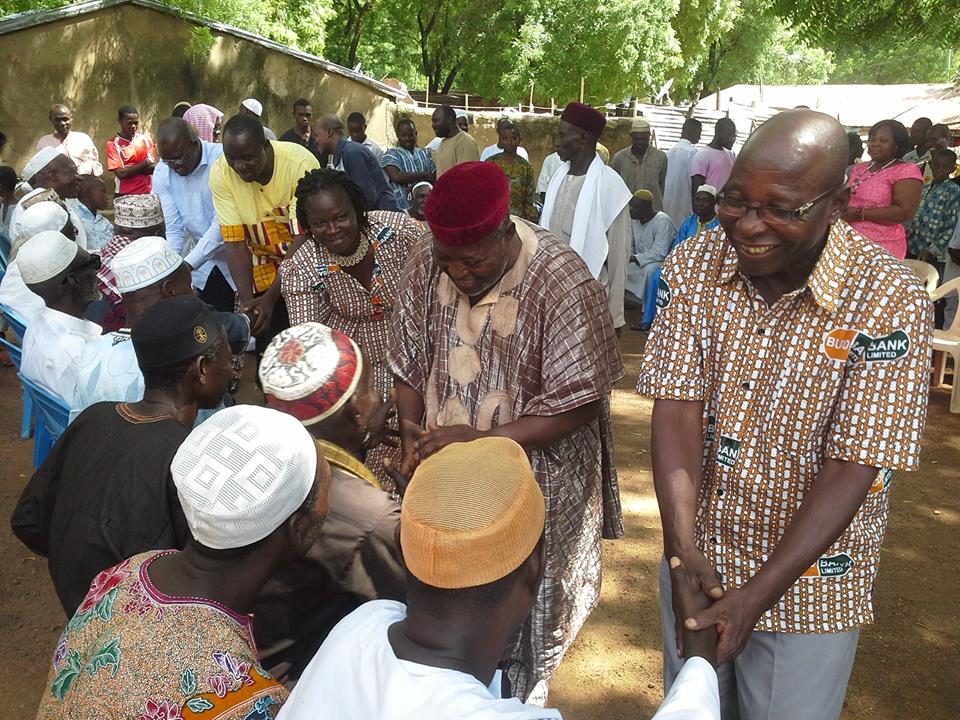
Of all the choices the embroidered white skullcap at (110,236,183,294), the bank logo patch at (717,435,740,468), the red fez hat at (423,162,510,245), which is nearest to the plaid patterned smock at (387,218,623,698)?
the red fez hat at (423,162,510,245)

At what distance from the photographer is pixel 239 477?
6.11ft

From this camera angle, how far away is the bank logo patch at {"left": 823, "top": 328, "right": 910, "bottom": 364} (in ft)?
6.21

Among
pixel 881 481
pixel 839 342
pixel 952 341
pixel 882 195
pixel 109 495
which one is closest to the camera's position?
pixel 839 342

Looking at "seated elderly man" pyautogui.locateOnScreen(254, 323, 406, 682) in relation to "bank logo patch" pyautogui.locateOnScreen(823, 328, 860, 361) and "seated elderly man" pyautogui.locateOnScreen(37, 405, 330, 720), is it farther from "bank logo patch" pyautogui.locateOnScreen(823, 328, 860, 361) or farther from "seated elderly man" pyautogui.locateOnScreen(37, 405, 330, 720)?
"bank logo patch" pyautogui.locateOnScreen(823, 328, 860, 361)

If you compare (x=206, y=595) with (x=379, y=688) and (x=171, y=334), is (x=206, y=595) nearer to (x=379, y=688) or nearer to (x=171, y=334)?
(x=379, y=688)

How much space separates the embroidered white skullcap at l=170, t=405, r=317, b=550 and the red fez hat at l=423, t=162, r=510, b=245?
2.80 ft

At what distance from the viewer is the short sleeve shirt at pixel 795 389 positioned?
1911mm

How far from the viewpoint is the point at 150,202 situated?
5.32 metres

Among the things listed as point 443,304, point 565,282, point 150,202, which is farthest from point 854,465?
point 150,202

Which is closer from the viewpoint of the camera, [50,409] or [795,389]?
[795,389]

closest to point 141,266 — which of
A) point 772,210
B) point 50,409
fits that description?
point 50,409

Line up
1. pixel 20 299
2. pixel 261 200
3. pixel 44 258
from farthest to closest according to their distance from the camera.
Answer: pixel 261 200, pixel 20 299, pixel 44 258

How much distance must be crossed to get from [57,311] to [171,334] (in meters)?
1.45

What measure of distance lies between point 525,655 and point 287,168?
359 centimetres
